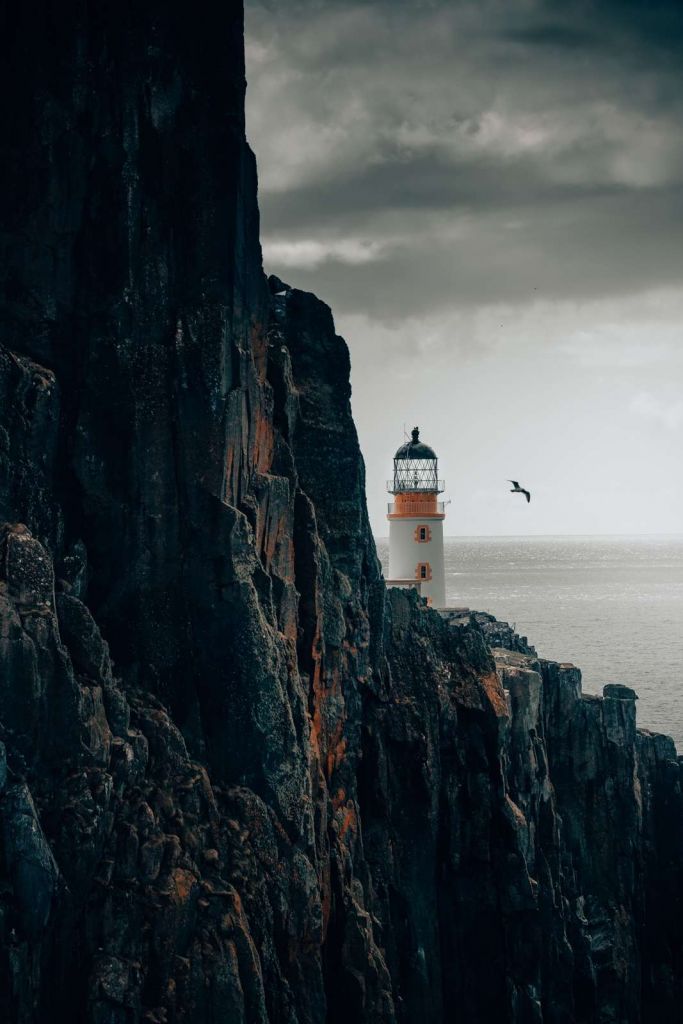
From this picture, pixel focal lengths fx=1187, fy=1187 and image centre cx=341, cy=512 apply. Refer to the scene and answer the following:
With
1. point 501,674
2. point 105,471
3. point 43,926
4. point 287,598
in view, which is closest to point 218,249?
point 105,471

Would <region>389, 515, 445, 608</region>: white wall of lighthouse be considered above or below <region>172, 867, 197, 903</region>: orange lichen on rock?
above

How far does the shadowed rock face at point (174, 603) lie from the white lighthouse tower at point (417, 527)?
42.4 meters

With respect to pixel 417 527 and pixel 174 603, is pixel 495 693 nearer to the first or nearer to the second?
pixel 174 603

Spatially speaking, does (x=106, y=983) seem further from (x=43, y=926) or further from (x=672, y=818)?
(x=672, y=818)

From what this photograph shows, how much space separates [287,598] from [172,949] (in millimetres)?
9312

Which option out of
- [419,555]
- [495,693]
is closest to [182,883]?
[495,693]

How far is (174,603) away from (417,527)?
52.6 m

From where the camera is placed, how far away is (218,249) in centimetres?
2642

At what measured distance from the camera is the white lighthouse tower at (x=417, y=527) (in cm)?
7688

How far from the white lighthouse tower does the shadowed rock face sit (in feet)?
139

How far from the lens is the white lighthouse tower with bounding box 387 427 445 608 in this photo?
76.9 meters

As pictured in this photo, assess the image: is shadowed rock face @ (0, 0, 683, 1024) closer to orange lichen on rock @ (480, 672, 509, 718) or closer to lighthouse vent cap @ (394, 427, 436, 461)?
orange lichen on rock @ (480, 672, 509, 718)

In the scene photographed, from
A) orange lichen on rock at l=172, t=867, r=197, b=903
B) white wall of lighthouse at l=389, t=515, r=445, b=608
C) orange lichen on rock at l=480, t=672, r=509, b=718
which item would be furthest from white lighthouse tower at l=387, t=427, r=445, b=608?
orange lichen on rock at l=172, t=867, r=197, b=903

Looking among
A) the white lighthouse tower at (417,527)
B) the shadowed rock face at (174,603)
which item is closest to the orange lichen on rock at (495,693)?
the shadowed rock face at (174,603)
